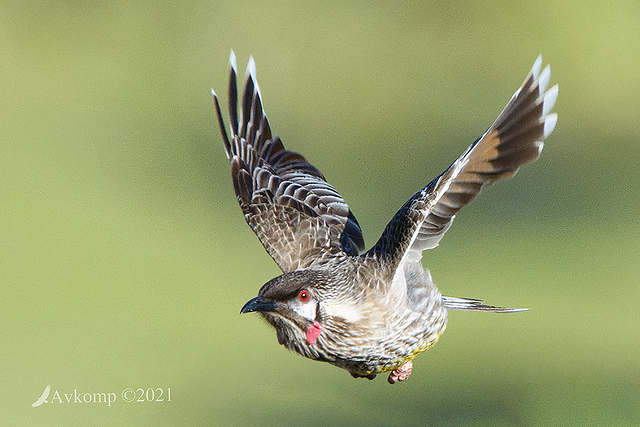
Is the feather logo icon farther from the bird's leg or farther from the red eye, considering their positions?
the red eye

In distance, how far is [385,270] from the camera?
2428 mm

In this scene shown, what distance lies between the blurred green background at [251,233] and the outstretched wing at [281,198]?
235 cm

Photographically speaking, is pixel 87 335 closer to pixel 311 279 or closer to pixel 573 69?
pixel 311 279

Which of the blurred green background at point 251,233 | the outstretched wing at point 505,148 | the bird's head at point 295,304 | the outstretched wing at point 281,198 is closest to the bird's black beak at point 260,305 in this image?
the bird's head at point 295,304

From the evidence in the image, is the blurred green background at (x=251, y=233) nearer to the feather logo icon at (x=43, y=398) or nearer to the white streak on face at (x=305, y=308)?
the feather logo icon at (x=43, y=398)

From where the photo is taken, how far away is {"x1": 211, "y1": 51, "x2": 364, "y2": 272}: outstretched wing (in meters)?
2.80

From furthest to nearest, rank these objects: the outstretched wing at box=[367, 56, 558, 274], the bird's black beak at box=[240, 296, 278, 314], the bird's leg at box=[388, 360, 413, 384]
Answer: the bird's leg at box=[388, 360, 413, 384] → the outstretched wing at box=[367, 56, 558, 274] → the bird's black beak at box=[240, 296, 278, 314]

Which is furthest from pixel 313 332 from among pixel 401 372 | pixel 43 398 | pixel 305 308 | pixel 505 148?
pixel 43 398

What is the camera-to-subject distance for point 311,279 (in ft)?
7.32

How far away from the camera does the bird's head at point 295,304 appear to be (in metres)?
2.14

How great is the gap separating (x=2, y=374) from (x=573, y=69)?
6.58 meters

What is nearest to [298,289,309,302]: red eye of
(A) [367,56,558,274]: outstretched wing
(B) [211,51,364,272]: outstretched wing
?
(A) [367,56,558,274]: outstretched wing

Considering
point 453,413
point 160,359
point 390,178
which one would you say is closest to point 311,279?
point 453,413

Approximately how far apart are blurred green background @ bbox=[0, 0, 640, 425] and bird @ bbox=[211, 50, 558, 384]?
96.9 inches
